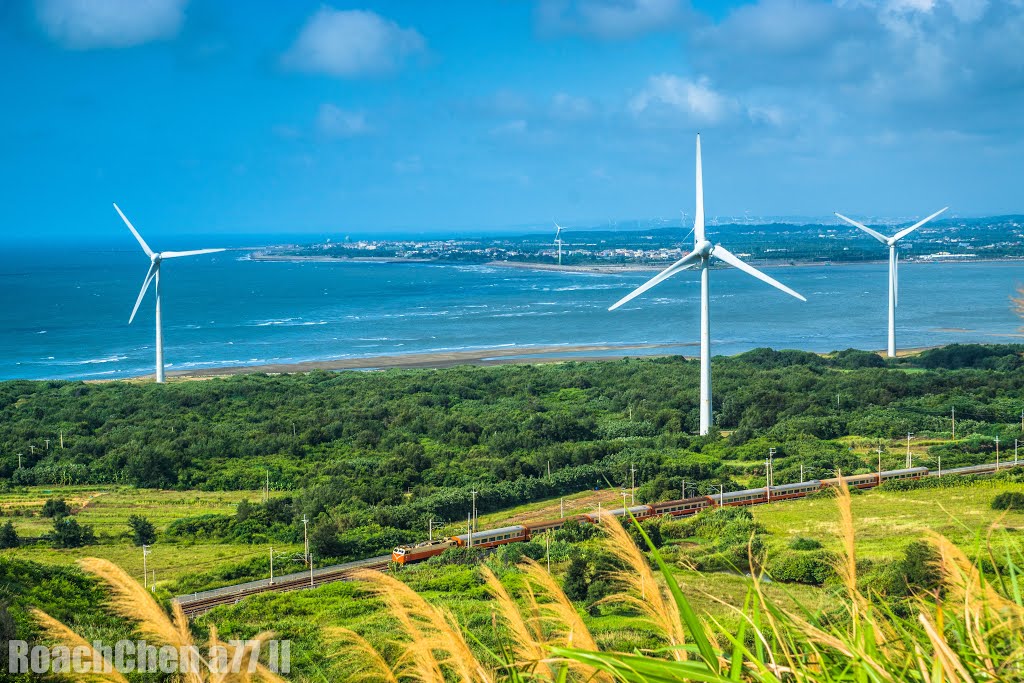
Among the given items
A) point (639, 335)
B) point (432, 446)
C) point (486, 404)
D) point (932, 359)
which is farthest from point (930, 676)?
point (639, 335)

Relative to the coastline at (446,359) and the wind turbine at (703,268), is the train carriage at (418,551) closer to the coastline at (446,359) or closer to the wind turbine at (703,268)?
the wind turbine at (703,268)

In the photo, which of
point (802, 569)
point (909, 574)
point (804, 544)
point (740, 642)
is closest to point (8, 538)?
point (802, 569)

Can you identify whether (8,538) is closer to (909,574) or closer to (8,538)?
(8,538)

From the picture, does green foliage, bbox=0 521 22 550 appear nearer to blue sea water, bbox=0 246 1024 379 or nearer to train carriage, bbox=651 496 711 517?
train carriage, bbox=651 496 711 517

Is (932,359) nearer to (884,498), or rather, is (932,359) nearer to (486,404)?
(486,404)

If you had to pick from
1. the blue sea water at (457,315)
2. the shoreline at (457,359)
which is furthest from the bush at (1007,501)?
the blue sea water at (457,315)

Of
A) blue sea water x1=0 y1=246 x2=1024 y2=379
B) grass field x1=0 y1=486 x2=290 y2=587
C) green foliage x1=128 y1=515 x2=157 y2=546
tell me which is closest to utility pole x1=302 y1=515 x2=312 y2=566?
grass field x1=0 y1=486 x2=290 y2=587
